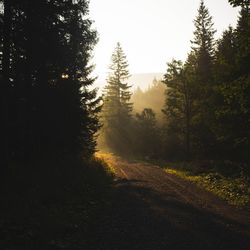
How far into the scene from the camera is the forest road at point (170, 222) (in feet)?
31.2

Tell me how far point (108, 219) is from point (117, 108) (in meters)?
56.6

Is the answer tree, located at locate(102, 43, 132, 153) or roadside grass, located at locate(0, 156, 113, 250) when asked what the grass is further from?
tree, located at locate(102, 43, 132, 153)

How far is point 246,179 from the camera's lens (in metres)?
22.2

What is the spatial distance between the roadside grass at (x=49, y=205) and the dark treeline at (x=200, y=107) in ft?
23.4

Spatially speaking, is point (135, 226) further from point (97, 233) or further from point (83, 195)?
point (83, 195)

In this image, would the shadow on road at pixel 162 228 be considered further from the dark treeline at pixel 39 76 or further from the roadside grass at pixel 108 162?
the roadside grass at pixel 108 162

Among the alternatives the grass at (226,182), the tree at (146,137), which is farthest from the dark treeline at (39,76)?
the tree at (146,137)

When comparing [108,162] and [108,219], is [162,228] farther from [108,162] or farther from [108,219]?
[108,162]

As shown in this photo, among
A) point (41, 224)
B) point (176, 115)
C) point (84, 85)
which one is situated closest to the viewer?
point (41, 224)

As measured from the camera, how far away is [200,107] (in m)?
36.2

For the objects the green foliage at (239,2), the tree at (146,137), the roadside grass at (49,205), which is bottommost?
the roadside grass at (49,205)

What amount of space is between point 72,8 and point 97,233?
1230cm

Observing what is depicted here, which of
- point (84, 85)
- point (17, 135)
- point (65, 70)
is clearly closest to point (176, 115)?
point (84, 85)

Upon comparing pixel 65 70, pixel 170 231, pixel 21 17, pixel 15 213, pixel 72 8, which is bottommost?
pixel 170 231
